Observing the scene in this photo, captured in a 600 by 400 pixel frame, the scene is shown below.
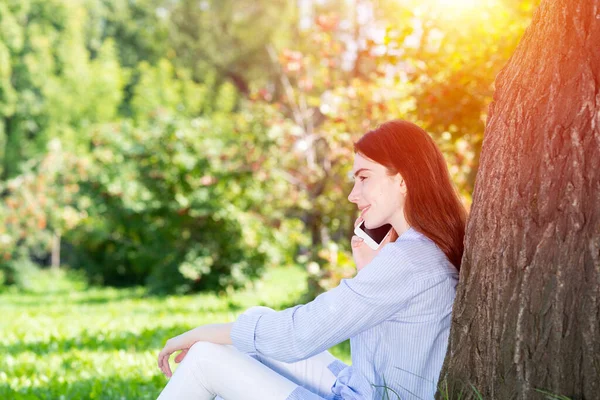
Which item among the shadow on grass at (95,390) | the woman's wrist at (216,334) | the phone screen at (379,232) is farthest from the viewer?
the shadow on grass at (95,390)

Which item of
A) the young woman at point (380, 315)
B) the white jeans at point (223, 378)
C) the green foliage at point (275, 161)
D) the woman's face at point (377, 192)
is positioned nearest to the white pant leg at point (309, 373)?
the young woman at point (380, 315)

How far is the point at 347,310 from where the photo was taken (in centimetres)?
259

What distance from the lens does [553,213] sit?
2.42 meters

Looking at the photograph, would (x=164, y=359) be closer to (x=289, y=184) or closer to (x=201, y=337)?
(x=201, y=337)

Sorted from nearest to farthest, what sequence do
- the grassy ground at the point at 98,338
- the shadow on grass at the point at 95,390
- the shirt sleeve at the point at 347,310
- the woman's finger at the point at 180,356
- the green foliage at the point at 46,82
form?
the shirt sleeve at the point at 347,310
the woman's finger at the point at 180,356
the shadow on grass at the point at 95,390
the grassy ground at the point at 98,338
the green foliage at the point at 46,82

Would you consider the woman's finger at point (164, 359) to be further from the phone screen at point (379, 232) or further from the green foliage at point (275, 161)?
the green foliage at point (275, 161)

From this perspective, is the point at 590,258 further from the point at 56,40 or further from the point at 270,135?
the point at 56,40

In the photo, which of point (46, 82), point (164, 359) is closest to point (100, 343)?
point (164, 359)

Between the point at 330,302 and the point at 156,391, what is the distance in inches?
102

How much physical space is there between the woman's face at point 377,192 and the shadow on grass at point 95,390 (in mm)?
2337

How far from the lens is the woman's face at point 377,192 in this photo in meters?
2.84

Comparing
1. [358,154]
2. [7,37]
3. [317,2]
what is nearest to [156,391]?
[358,154]

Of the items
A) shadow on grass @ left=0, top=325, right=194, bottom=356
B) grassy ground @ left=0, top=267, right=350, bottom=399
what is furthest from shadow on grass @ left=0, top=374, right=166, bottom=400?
shadow on grass @ left=0, top=325, right=194, bottom=356

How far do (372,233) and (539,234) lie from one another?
94 centimetres
